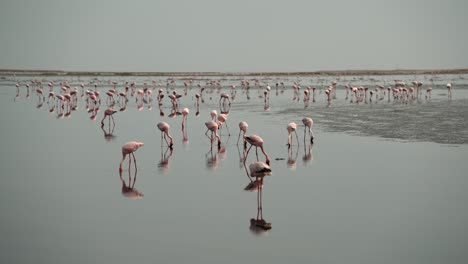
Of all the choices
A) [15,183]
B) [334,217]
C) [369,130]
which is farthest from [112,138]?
[334,217]

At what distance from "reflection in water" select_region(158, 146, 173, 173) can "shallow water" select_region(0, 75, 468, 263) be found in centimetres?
5

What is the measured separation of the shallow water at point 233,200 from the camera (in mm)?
7820

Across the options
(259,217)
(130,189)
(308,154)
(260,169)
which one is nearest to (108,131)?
(308,154)

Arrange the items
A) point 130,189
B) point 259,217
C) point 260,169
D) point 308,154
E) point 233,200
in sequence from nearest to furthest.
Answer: point 259,217 < point 260,169 < point 233,200 < point 130,189 < point 308,154

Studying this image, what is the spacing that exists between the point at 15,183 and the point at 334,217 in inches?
265

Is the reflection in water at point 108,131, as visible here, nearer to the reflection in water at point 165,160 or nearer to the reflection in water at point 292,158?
the reflection in water at point 165,160

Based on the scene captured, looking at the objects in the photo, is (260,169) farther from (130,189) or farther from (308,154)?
(308,154)

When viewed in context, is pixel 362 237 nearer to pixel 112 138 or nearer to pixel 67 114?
pixel 112 138

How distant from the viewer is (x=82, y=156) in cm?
1536

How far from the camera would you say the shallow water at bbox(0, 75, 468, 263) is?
7820 mm

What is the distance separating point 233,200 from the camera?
10.4m

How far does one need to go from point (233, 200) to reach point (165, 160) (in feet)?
15.1

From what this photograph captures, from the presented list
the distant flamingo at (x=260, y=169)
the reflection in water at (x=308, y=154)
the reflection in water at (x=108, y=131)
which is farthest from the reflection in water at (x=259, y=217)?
the reflection in water at (x=108, y=131)

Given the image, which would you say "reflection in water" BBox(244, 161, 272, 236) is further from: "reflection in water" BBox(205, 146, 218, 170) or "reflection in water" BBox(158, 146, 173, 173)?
"reflection in water" BBox(158, 146, 173, 173)
